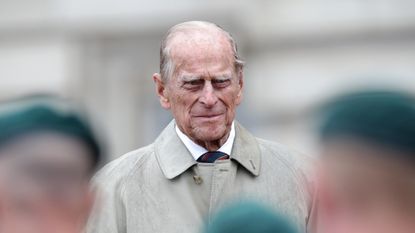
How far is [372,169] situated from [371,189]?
0.04 metres

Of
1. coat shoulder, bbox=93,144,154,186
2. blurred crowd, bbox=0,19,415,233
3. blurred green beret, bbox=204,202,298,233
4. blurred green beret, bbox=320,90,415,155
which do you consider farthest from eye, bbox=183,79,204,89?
blurred green beret, bbox=320,90,415,155

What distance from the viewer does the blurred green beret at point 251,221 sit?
2410mm

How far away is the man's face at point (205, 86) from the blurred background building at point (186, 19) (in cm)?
668

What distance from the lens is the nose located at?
4.28 metres

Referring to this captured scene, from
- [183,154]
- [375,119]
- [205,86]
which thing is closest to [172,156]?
[183,154]

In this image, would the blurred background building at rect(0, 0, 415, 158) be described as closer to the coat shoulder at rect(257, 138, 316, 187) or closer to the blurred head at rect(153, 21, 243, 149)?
the coat shoulder at rect(257, 138, 316, 187)

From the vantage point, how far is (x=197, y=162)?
14.3 ft

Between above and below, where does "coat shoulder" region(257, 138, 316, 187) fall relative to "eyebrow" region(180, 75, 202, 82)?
below

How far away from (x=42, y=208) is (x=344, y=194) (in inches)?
23.0

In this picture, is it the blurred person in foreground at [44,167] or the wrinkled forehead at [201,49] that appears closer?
the blurred person in foreground at [44,167]

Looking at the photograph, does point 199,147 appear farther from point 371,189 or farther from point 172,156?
point 371,189

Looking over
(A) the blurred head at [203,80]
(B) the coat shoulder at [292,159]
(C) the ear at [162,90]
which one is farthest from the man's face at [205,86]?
(B) the coat shoulder at [292,159]

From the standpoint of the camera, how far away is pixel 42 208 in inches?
94.9

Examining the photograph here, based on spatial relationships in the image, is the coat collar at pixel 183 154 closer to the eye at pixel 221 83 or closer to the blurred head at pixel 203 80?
the blurred head at pixel 203 80
